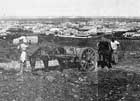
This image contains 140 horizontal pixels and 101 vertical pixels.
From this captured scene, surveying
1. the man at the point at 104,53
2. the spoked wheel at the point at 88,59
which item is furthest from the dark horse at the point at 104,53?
the spoked wheel at the point at 88,59

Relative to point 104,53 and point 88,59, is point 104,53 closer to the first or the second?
point 104,53

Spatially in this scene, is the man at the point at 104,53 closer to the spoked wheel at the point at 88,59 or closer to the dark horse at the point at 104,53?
the dark horse at the point at 104,53

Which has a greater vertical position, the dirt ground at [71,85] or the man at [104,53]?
the man at [104,53]

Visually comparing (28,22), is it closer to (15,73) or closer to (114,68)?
(15,73)

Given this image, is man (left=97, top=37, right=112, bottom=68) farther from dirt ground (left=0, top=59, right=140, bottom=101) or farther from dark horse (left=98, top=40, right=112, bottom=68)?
dirt ground (left=0, top=59, right=140, bottom=101)

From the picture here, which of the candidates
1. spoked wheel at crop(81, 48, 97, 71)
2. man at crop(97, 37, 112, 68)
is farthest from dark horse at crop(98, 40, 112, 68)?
spoked wheel at crop(81, 48, 97, 71)

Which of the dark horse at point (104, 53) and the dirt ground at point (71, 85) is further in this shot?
the dark horse at point (104, 53)
